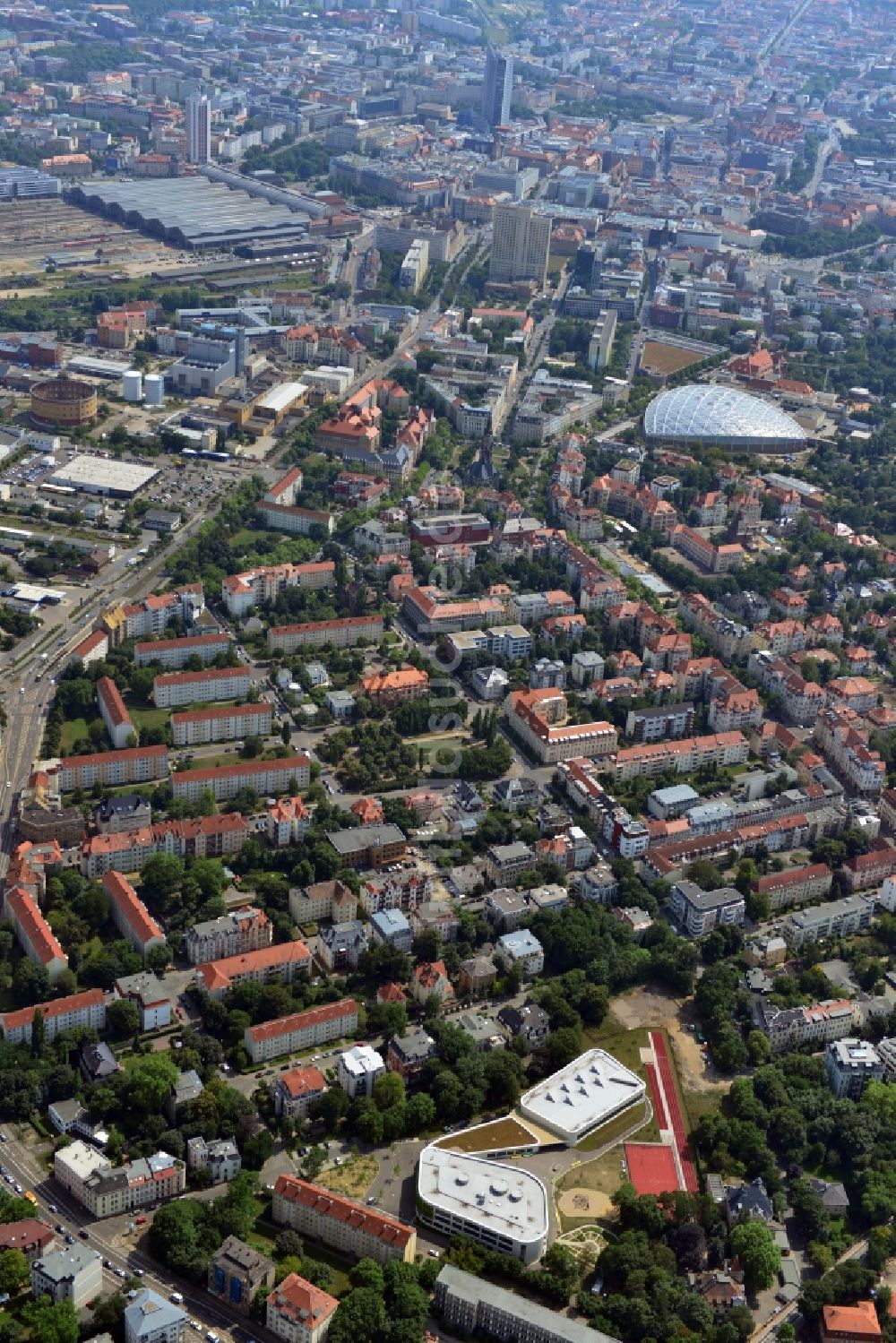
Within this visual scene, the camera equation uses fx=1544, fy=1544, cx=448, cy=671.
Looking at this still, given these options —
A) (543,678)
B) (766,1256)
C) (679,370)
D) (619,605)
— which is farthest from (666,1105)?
(679,370)

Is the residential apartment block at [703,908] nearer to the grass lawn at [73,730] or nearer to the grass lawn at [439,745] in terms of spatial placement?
the grass lawn at [439,745]

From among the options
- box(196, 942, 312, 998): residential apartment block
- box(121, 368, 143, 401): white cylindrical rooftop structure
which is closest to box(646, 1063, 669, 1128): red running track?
box(196, 942, 312, 998): residential apartment block

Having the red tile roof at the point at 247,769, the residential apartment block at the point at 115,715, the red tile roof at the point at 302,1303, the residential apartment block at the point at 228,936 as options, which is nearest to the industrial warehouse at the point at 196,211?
the residential apartment block at the point at 115,715

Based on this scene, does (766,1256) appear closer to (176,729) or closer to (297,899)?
(297,899)

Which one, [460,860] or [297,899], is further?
[460,860]

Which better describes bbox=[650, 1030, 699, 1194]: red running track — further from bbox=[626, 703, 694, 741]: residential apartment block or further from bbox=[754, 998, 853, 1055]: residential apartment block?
bbox=[626, 703, 694, 741]: residential apartment block

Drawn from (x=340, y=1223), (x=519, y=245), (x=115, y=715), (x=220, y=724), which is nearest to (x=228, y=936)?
(x=340, y=1223)

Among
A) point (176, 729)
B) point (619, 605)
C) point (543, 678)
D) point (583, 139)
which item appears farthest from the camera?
point (583, 139)
